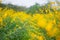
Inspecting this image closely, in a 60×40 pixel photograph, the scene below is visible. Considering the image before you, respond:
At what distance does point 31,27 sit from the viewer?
5695mm

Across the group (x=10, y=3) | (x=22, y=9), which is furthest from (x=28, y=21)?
(x=10, y=3)

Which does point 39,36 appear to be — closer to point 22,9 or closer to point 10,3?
point 22,9

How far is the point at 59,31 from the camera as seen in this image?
5562 millimetres

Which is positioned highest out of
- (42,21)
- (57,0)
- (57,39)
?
(57,0)

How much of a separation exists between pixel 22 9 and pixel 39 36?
2.12 meters

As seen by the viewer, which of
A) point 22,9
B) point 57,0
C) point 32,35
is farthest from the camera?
point 22,9

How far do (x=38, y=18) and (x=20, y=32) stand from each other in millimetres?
643

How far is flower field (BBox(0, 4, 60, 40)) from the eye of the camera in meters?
5.46

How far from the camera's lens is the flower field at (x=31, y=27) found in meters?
5.46

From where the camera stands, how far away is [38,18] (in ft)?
19.3

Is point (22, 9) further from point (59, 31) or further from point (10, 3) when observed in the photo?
point (59, 31)

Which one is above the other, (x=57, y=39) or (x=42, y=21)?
(x=42, y=21)

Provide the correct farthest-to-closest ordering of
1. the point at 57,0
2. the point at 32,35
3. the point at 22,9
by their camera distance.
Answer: the point at 22,9, the point at 57,0, the point at 32,35

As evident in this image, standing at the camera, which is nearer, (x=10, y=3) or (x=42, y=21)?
(x=42, y=21)
